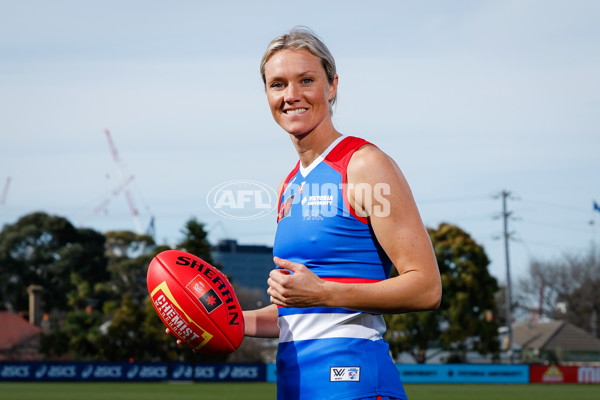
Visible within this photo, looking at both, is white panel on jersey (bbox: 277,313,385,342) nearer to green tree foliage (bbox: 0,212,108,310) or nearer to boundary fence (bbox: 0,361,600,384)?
boundary fence (bbox: 0,361,600,384)

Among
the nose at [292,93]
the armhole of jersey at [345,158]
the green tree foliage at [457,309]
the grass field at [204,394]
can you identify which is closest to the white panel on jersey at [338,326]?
the armhole of jersey at [345,158]

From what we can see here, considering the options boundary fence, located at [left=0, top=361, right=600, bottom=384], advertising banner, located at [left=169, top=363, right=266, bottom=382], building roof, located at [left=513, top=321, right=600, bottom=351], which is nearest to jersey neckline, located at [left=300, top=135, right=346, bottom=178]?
boundary fence, located at [left=0, top=361, right=600, bottom=384]

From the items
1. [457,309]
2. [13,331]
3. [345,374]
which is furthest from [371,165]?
[13,331]

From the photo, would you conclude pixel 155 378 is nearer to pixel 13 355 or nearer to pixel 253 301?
pixel 13 355

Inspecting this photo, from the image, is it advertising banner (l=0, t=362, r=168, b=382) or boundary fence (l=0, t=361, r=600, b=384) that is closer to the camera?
advertising banner (l=0, t=362, r=168, b=382)

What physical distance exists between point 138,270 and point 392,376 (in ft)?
235

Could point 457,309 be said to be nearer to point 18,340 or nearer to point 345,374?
point 18,340

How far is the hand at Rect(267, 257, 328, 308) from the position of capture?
11.0 ft

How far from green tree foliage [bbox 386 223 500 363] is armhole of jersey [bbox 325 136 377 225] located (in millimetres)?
49660

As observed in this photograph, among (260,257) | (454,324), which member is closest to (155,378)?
→ (454,324)

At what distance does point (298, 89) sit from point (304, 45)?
20 centimetres

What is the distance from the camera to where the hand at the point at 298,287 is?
335 centimetres

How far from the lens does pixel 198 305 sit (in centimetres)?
447

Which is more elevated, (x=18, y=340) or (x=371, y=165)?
(x=371, y=165)
